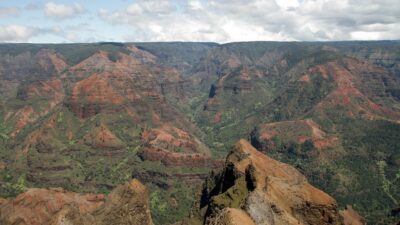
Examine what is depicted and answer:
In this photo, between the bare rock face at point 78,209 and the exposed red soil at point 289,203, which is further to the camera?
the bare rock face at point 78,209

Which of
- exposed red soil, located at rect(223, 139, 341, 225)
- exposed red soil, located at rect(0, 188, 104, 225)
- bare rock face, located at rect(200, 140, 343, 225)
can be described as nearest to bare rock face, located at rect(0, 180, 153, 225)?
exposed red soil, located at rect(0, 188, 104, 225)

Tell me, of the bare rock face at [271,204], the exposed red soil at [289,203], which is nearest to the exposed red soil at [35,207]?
the bare rock face at [271,204]

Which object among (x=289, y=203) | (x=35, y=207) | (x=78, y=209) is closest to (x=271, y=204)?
(x=289, y=203)

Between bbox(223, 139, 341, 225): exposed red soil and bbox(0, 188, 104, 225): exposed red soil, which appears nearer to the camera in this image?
bbox(223, 139, 341, 225): exposed red soil

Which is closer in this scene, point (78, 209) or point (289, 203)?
point (289, 203)

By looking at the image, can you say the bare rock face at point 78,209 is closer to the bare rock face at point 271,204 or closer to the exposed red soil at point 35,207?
Answer: the exposed red soil at point 35,207

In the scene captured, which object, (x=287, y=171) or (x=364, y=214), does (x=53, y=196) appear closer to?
(x=287, y=171)

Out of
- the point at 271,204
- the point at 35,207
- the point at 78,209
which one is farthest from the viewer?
the point at 35,207

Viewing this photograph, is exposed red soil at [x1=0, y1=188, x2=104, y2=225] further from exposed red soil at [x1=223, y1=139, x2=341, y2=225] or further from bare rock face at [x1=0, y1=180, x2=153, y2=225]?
exposed red soil at [x1=223, y1=139, x2=341, y2=225]

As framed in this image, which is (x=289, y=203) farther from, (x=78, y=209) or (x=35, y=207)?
(x=35, y=207)
